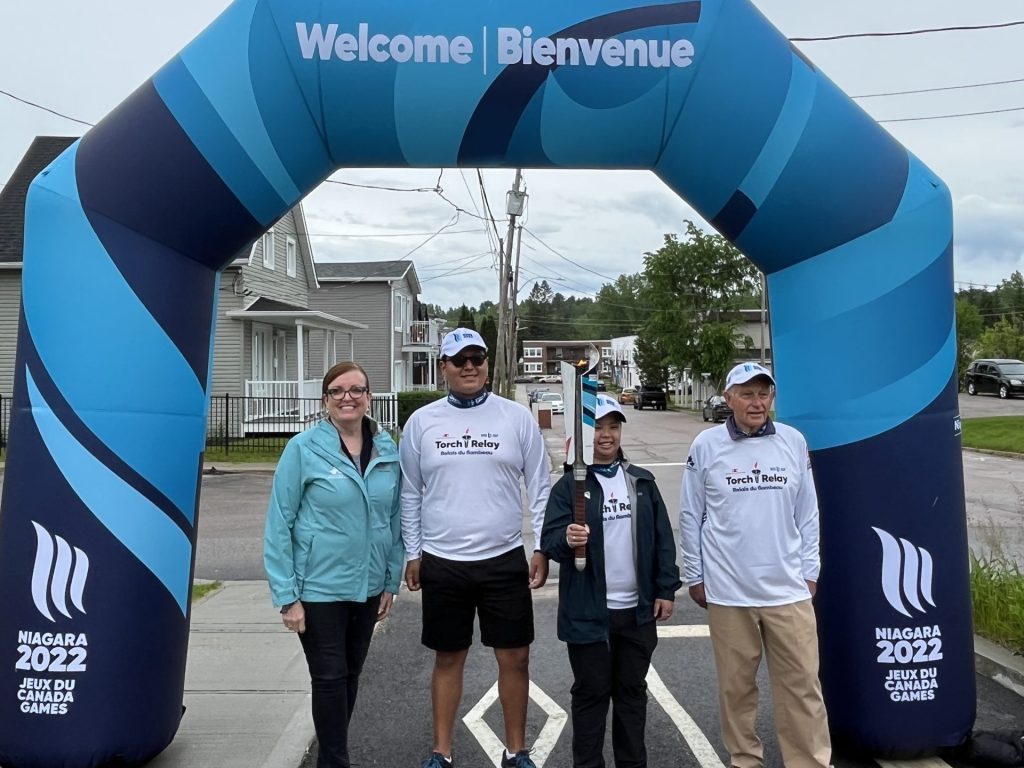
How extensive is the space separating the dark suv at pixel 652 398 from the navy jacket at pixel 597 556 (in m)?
44.8

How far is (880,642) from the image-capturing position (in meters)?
3.74

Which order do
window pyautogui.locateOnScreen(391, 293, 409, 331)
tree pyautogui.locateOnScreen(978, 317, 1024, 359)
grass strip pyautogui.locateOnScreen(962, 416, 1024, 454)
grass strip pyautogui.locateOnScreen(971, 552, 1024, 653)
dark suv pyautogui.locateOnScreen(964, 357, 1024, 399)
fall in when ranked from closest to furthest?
grass strip pyautogui.locateOnScreen(971, 552, 1024, 653) < grass strip pyautogui.locateOnScreen(962, 416, 1024, 454) < dark suv pyautogui.locateOnScreen(964, 357, 1024, 399) < window pyautogui.locateOnScreen(391, 293, 409, 331) < tree pyautogui.locateOnScreen(978, 317, 1024, 359)

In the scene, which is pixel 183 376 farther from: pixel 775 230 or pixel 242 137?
pixel 775 230

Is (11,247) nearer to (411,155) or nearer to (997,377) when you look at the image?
(411,155)

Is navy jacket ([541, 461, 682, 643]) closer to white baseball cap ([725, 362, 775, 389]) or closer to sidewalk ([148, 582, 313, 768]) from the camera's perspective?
white baseball cap ([725, 362, 775, 389])

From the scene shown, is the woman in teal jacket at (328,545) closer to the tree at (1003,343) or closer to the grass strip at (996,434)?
the grass strip at (996,434)

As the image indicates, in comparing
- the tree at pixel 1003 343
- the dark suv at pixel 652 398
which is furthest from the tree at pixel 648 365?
the tree at pixel 1003 343

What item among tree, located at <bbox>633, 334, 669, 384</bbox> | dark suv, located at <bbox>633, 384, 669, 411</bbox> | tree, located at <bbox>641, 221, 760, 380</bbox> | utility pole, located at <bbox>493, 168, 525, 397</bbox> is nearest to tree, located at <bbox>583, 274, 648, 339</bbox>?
tree, located at <bbox>633, 334, 669, 384</bbox>

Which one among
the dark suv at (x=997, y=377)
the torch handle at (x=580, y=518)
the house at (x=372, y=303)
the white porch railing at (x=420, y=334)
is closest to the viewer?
the torch handle at (x=580, y=518)

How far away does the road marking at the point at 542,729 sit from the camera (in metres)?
3.99

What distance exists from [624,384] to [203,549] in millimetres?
68120

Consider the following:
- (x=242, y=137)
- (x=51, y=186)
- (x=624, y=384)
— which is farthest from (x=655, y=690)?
(x=624, y=384)

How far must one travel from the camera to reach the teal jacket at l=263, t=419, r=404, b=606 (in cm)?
339

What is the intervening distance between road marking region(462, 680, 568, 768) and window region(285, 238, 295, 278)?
22.1 meters
